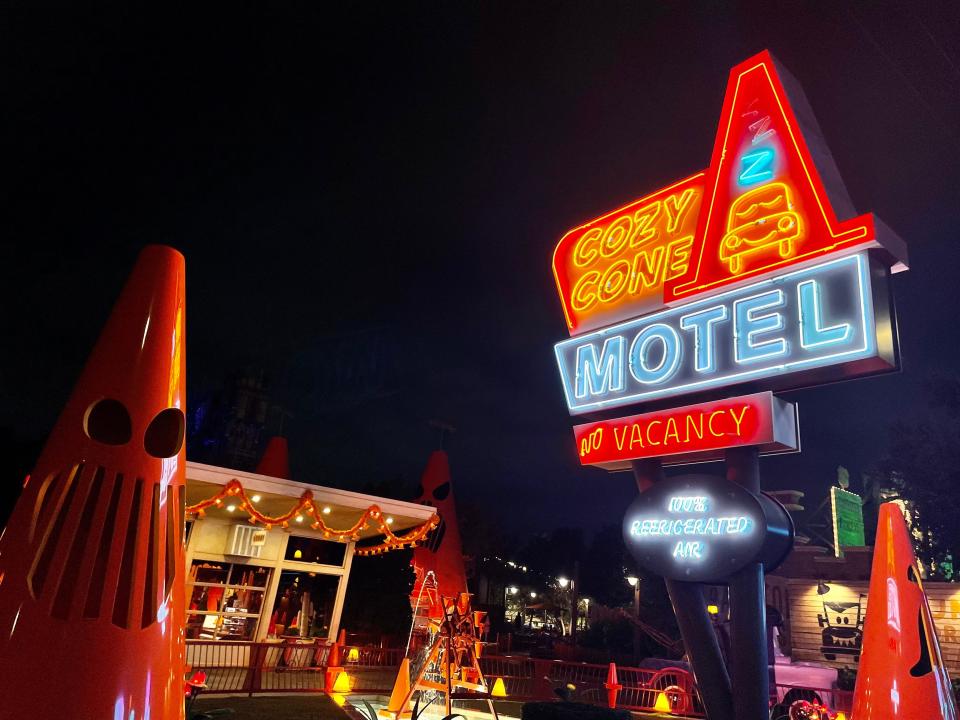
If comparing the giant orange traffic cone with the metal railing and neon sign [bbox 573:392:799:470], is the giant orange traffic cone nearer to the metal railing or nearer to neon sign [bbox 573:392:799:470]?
neon sign [bbox 573:392:799:470]

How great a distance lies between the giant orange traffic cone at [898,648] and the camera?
5.43 meters

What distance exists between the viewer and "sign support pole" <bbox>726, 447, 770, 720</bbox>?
671cm

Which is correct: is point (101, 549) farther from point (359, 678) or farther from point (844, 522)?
point (844, 522)

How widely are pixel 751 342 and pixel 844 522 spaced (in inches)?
850

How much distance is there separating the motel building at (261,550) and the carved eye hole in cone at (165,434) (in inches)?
395

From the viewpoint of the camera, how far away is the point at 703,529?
726 centimetres

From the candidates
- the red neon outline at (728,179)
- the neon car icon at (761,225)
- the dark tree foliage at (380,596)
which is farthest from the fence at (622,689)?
the neon car icon at (761,225)

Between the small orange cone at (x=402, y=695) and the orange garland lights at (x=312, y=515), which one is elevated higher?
the orange garland lights at (x=312, y=515)

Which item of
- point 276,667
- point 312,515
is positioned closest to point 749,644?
point 276,667

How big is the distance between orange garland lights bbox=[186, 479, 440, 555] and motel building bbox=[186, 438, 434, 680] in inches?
2.5

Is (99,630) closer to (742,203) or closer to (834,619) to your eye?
(742,203)

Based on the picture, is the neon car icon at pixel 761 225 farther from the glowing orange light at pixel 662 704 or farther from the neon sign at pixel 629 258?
the glowing orange light at pixel 662 704

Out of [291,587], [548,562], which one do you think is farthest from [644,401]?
[548,562]

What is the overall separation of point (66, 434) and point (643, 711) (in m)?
13.6
